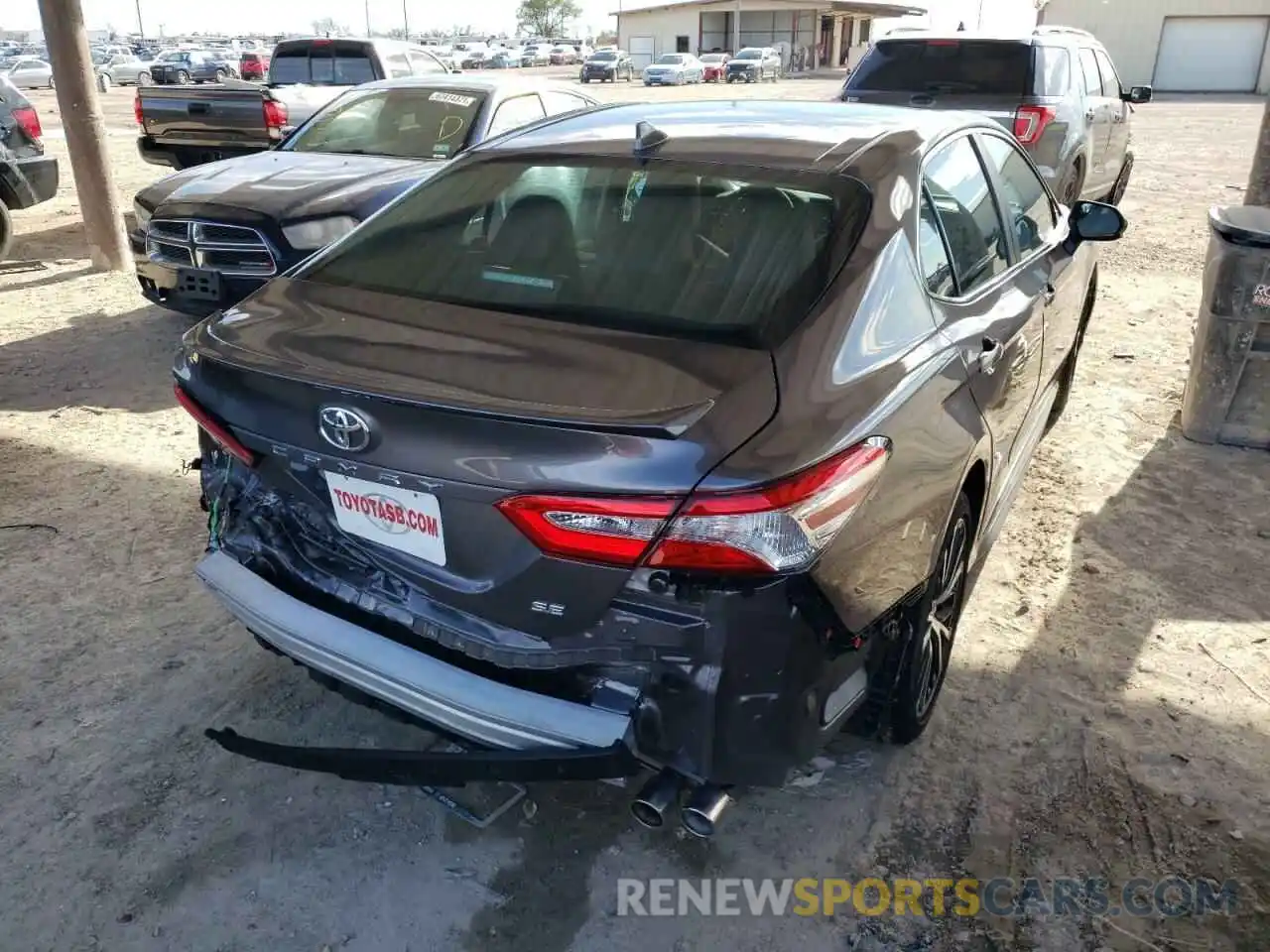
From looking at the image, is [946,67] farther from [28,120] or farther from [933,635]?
[28,120]

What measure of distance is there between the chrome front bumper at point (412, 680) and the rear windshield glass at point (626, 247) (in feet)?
2.75

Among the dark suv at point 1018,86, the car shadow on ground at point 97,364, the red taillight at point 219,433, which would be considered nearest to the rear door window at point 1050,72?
the dark suv at point 1018,86

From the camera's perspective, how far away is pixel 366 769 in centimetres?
214

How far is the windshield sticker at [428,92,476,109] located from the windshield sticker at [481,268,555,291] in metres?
4.62

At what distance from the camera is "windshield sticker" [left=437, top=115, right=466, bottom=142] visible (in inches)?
263

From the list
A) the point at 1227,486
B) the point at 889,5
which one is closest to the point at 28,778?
the point at 1227,486

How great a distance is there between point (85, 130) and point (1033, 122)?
25.0 feet

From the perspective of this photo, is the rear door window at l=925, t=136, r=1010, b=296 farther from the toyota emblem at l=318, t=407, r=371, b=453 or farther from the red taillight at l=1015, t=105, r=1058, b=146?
the red taillight at l=1015, t=105, r=1058, b=146

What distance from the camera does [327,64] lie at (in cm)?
1057

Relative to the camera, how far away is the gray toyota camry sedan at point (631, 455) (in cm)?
188

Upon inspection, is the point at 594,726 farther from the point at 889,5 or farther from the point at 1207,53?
the point at 889,5

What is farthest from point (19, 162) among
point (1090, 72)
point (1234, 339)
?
point (1090, 72)

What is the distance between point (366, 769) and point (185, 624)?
1620 mm

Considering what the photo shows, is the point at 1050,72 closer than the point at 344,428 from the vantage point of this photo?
No
